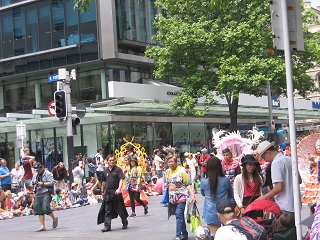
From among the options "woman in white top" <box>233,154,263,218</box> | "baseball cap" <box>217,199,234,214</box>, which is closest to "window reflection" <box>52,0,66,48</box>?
"woman in white top" <box>233,154,263,218</box>

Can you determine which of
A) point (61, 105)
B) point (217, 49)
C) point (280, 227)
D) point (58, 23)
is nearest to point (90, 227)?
point (61, 105)

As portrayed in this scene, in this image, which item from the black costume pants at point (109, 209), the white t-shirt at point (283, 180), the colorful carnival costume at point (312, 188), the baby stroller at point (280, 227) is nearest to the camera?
the baby stroller at point (280, 227)

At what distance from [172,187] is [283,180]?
377 centimetres

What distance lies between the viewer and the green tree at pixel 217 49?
3253 centimetres

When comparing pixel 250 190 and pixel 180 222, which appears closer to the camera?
pixel 250 190

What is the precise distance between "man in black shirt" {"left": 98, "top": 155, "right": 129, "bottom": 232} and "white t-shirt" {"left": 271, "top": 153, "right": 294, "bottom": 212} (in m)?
6.12

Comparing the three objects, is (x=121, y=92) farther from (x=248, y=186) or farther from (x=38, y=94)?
(x=248, y=186)

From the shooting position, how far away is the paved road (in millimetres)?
12672

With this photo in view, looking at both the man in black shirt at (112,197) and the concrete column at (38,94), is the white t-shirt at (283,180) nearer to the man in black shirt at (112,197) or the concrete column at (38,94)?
the man in black shirt at (112,197)

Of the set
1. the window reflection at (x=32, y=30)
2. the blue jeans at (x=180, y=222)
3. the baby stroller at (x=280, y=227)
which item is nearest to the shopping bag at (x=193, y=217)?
the blue jeans at (x=180, y=222)

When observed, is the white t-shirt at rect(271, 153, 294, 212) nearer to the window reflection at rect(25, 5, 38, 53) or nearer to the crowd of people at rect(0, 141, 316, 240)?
the crowd of people at rect(0, 141, 316, 240)

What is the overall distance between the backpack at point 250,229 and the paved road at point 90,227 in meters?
6.29

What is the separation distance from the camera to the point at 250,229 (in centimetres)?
535

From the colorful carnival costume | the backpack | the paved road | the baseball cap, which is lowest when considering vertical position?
the paved road
